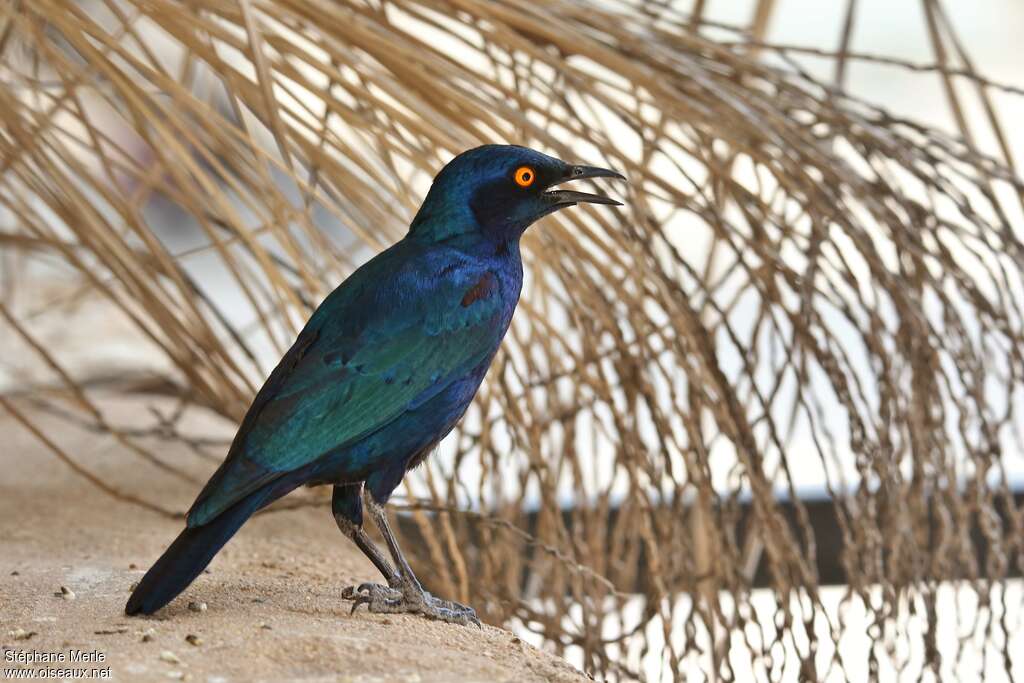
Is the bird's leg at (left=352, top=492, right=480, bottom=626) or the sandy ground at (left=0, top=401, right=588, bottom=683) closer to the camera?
the sandy ground at (left=0, top=401, right=588, bottom=683)

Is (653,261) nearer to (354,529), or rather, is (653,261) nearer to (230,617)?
(354,529)

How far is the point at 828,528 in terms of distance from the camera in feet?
11.6

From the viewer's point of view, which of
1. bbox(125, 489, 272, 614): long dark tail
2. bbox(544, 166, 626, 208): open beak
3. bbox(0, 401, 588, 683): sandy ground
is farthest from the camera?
bbox(544, 166, 626, 208): open beak

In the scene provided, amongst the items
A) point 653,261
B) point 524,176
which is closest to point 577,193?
point 524,176

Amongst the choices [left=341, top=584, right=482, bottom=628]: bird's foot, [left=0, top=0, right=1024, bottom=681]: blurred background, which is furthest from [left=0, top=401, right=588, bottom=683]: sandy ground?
[left=0, top=0, right=1024, bottom=681]: blurred background

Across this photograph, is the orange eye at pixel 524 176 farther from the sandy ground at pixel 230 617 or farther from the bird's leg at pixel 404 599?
the sandy ground at pixel 230 617

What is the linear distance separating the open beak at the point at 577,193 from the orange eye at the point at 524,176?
0.08ft

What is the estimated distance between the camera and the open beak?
58.0 inches

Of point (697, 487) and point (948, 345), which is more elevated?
point (948, 345)

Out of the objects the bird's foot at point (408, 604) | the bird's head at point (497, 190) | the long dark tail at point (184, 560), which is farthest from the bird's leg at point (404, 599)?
the bird's head at point (497, 190)

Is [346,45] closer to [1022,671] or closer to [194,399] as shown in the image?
[194,399]

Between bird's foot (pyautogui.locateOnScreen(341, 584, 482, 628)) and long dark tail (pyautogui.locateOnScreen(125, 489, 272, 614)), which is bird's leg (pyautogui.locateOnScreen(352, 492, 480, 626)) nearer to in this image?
bird's foot (pyautogui.locateOnScreen(341, 584, 482, 628))

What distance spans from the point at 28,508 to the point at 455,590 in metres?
0.76

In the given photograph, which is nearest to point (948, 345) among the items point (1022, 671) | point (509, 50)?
point (509, 50)
